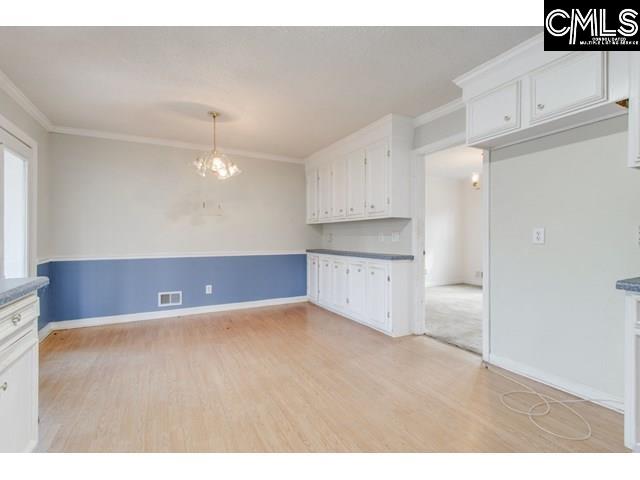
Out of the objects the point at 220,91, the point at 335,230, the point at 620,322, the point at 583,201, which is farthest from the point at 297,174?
the point at 620,322

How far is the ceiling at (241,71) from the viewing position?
2.02 meters

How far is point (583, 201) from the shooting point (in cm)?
213

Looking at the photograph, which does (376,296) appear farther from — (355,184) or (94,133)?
(94,133)

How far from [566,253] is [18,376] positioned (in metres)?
3.23

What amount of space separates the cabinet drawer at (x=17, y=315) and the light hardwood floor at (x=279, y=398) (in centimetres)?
73

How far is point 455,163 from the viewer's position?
593 centimetres

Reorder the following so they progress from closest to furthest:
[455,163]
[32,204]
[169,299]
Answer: [32,204], [169,299], [455,163]

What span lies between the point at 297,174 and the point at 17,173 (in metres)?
3.42

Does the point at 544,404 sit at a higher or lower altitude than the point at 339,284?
lower

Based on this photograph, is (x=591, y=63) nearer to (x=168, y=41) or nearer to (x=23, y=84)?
(x=168, y=41)

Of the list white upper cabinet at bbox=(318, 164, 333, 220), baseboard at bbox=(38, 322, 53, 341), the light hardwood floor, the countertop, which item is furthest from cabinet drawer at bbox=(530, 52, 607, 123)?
baseboard at bbox=(38, 322, 53, 341)

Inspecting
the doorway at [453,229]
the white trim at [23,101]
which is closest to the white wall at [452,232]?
the doorway at [453,229]

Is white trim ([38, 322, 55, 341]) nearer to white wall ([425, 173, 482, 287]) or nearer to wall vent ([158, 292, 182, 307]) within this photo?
wall vent ([158, 292, 182, 307])

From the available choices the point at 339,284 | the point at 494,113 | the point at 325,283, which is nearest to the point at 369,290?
the point at 339,284
